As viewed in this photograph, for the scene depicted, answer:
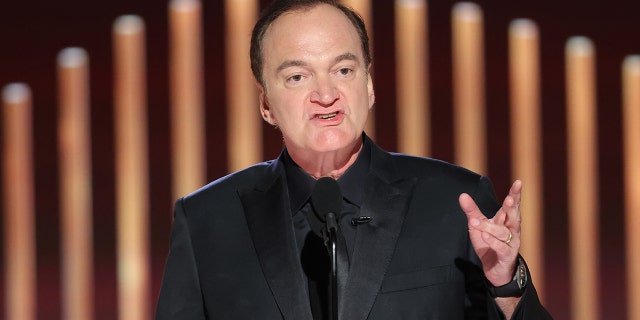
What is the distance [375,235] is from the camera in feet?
5.16

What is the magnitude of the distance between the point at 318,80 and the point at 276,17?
18cm

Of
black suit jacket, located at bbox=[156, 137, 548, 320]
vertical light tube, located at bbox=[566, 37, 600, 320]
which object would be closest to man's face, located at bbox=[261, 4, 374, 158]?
black suit jacket, located at bbox=[156, 137, 548, 320]

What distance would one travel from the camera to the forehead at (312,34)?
65.0 inches

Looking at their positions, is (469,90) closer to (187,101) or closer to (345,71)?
(187,101)

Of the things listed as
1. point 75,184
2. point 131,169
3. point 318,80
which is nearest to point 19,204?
point 75,184

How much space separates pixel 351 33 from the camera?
1.70 m

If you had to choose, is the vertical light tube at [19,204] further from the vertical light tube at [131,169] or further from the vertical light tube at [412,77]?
the vertical light tube at [412,77]

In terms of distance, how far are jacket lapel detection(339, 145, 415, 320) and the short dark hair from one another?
0.73 ft

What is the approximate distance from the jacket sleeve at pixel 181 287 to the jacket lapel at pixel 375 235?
0.29 meters

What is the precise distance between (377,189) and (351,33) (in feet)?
0.96

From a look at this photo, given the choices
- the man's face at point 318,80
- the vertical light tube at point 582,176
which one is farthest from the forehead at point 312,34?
the vertical light tube at point 582,176

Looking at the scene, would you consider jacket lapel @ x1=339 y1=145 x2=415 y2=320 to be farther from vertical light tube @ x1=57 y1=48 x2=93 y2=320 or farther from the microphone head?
vertical light tube @ x1=57 y1=48 x2=93 y2=320

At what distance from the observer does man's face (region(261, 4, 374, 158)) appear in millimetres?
1619

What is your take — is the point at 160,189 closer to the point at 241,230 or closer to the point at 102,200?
the point at 102,200
